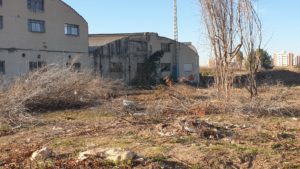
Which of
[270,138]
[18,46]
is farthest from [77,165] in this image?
[18,46]

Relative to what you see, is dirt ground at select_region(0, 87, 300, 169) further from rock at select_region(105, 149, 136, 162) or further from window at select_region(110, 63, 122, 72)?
window at select_region(110, 63, 122, 72)

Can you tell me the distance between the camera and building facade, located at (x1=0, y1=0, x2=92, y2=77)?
1222 inches

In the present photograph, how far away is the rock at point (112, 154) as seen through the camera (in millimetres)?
7817

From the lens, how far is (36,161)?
827 centimetres

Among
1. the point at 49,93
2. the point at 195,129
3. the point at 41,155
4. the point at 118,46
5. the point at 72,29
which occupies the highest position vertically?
the point at 72,29

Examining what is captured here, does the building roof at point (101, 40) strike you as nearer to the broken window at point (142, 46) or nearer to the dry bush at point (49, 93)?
the broken window at point (142, 46)

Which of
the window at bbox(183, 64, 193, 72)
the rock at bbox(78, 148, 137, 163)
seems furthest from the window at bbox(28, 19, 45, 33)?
the rock at bbox(78, 148, 137, 163)

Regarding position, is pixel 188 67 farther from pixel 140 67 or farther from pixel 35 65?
pixel 35 65

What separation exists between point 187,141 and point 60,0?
1101 inches

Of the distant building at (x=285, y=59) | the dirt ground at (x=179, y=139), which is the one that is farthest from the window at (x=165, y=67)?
the distant building at (x=285, y=59)

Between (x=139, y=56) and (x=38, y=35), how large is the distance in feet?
42.3

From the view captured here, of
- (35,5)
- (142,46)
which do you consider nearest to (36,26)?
(35,5)

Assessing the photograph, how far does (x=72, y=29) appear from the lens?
36969mm

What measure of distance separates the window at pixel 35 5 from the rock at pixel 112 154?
26410 millimetres
